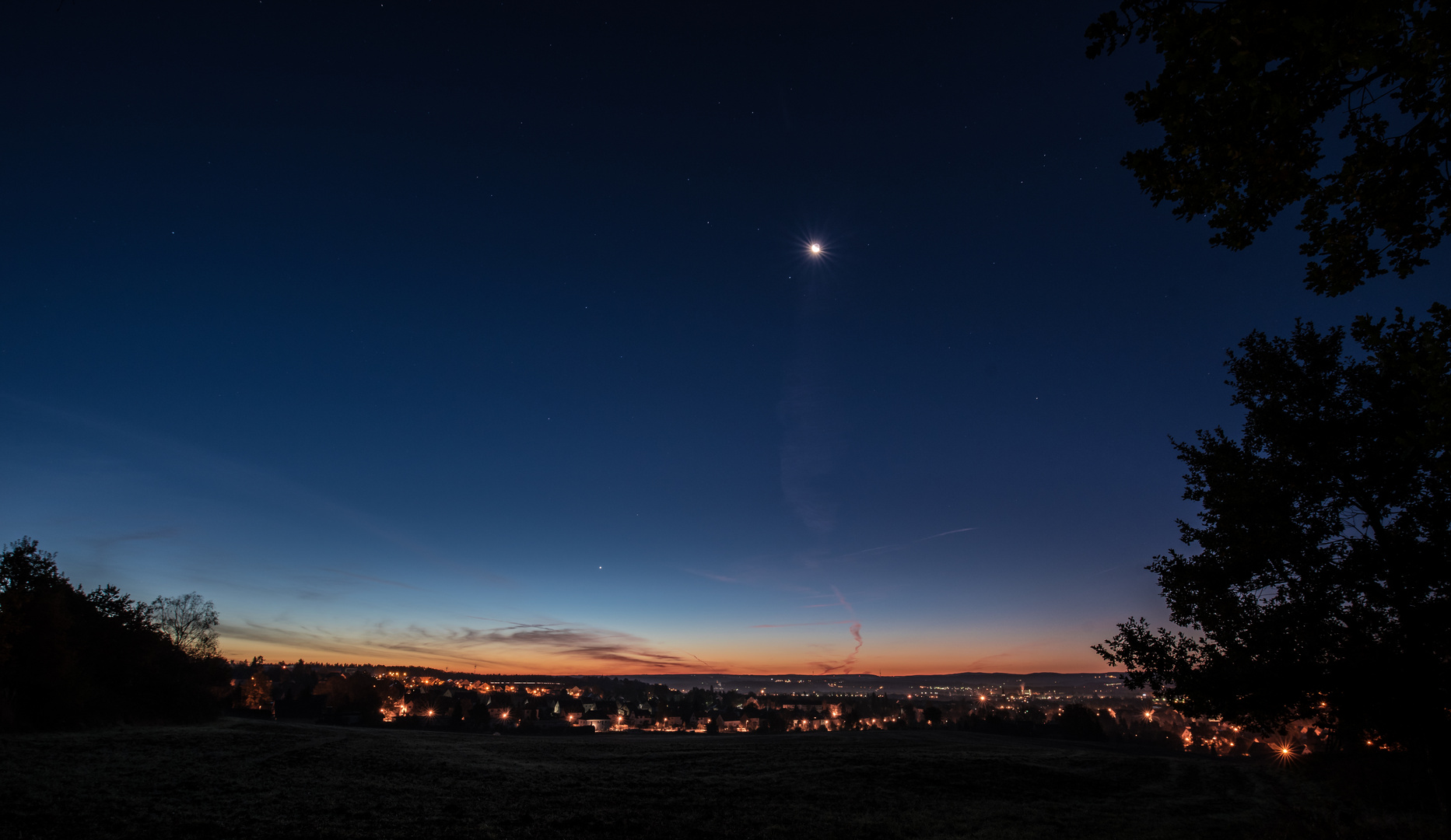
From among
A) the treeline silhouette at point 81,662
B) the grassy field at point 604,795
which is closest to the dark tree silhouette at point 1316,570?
the grassy field at point 604,795

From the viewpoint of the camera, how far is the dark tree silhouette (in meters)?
8.96

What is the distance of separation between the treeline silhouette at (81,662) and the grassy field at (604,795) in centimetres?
666

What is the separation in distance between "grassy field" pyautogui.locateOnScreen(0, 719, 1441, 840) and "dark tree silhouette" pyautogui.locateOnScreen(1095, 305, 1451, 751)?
3.53 meters

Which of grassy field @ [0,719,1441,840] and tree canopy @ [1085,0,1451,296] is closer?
tree canopy @ [1085,0,1451,296]

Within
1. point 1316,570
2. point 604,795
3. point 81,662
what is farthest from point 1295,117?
point 81,662

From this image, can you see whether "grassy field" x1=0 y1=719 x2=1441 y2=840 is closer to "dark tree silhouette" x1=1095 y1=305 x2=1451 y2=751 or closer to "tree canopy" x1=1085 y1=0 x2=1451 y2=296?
"dark tree silhouette" x1=1095 y1=305 x2=1451 y2=751

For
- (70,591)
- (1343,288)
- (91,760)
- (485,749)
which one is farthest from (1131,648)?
(70,591)

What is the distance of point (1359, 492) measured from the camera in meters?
9.95

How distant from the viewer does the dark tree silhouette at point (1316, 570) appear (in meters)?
8.96

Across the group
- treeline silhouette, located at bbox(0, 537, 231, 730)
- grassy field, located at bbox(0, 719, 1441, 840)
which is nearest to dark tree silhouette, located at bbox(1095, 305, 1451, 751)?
grassy field, located at bbox(0, 719, 1441, 840)

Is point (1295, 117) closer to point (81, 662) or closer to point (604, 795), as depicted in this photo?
point (604, 795)

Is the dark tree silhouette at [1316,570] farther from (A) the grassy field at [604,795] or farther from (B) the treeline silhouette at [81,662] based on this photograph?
(B) the treeline silhouette at [81,662]

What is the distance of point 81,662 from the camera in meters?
34.1

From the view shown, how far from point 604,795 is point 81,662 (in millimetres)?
39358
